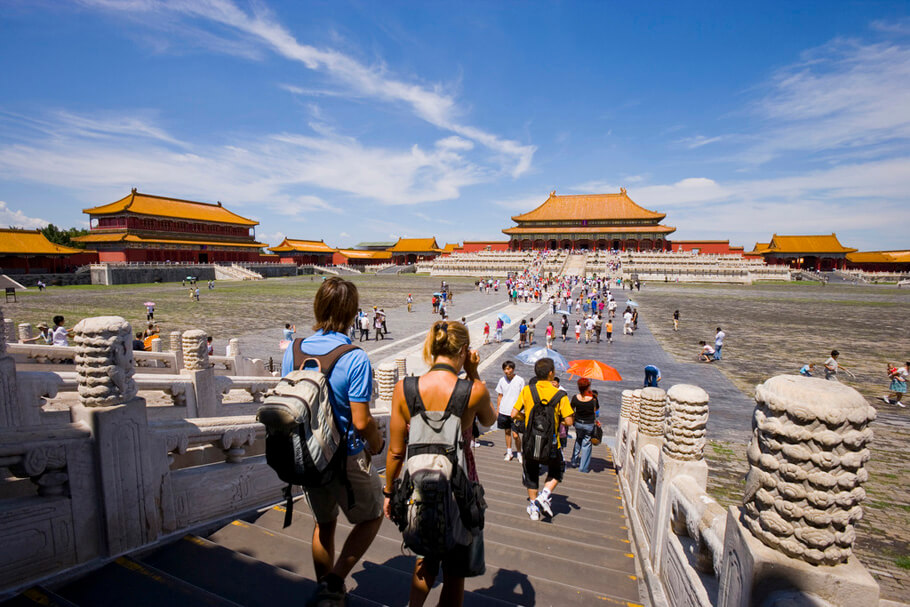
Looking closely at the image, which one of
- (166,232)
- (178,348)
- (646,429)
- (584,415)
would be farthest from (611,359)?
(166,232)

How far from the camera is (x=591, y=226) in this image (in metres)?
68.2

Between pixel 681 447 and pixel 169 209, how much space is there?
64.0 m

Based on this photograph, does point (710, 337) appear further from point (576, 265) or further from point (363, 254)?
point (363, 254)

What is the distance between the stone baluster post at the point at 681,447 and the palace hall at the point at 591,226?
219 feet

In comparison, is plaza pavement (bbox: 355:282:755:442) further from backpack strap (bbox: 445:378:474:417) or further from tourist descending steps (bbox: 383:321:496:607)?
backpack strap (bbox: 445:378:474:417)

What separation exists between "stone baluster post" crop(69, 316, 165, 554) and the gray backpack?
189 centimetres

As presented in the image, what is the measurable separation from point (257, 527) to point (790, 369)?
1490 centimetres

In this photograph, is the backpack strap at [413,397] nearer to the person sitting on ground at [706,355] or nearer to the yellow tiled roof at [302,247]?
the person sitting on ground at [706,355]

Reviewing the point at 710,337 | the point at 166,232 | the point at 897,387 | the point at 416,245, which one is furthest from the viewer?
the point at 416,245

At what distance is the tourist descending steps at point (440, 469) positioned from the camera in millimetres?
1945

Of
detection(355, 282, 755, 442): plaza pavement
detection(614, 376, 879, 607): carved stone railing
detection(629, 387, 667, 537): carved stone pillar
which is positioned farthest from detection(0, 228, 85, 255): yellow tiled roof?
detection(614, 376, 879, 607): carved stone railing

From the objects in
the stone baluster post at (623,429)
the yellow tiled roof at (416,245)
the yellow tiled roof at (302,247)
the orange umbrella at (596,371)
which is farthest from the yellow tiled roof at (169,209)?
the stone baluster post at (623,429)

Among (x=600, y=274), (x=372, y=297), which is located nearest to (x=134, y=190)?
(x=372, y=297)

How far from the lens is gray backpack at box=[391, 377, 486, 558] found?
1937 millimetres
